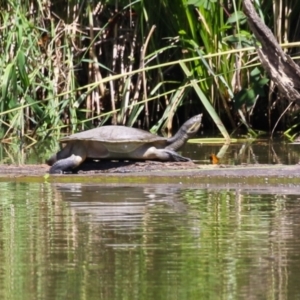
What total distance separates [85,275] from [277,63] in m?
4.19

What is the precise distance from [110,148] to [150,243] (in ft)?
10.0

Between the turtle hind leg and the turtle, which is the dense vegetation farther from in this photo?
the turtle hind leg

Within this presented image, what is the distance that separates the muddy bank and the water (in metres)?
0.24

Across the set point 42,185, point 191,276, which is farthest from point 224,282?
point 42,185

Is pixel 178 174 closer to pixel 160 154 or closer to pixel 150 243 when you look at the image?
pixel 160 154

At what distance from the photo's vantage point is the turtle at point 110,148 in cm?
739

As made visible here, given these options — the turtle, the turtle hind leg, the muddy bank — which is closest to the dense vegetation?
the turtle

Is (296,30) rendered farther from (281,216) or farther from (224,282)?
(224,282)

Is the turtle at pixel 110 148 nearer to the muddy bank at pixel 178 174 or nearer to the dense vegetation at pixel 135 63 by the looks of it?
the muddy bank at pixel 178 174

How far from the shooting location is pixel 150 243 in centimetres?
446

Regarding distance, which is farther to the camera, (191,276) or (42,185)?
(42,185)

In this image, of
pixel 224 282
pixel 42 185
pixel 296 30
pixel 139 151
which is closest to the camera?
pixel 224 282

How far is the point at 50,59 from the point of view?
10000 mm

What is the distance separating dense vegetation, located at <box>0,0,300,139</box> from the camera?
9.50m
